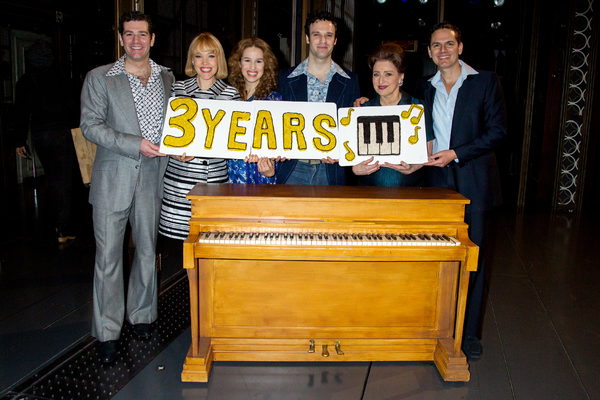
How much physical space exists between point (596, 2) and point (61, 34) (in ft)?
23.8

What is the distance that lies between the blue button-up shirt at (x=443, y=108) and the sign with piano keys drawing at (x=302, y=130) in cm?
21

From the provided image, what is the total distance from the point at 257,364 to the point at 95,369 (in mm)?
819

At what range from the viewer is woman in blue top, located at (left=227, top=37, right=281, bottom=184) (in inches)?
101

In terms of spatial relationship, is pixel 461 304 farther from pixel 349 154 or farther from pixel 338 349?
pixel 349 154

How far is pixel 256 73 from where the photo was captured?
8.53 ft

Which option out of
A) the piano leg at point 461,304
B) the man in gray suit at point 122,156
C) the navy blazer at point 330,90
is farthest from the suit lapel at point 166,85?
the piano leg at point 461,304

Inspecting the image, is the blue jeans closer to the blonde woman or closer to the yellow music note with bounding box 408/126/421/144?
the blonde woman

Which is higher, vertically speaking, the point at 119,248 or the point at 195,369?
the point at 119,248

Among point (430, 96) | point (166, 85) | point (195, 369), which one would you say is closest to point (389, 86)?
point (430, 96)

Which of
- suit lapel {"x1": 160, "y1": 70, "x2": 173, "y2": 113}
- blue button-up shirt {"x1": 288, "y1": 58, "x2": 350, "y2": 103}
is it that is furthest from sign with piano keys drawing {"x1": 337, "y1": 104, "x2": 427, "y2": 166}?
suit lapel {"x1": 160, "y1": 70, "x2": 173, "y2": 113}

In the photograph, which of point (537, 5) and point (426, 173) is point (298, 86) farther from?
→ point (537, 5)

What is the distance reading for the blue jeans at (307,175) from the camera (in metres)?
2.77

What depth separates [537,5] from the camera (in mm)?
6391

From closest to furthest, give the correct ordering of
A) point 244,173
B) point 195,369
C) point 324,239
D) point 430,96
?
1. point 324,239
2. point 195,369
3. point 430,96
4. point 244,173
